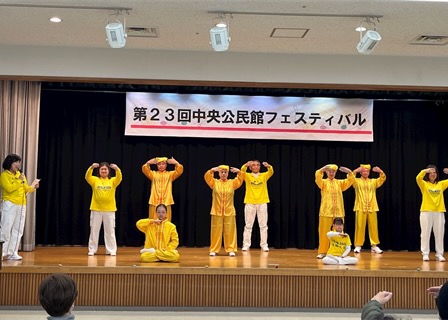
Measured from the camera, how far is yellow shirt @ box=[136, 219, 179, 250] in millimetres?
6773

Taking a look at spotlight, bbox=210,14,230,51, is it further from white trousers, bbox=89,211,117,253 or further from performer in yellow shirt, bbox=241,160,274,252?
white trousers, bbox=89,211,117,253

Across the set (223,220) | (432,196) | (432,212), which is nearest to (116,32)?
(223,220)

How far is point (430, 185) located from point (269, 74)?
9.30 ft

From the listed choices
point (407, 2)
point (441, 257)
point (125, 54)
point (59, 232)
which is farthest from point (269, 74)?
point (59, 232)

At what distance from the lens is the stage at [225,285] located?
5840 millimetres

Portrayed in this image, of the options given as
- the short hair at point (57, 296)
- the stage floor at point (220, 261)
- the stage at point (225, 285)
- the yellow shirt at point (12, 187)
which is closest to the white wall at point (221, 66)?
the yellow shirt at point (12, 187)

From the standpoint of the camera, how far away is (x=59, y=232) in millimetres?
9312

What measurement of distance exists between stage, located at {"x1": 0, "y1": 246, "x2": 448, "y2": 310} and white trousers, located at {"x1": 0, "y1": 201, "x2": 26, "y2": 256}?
82 centimetres

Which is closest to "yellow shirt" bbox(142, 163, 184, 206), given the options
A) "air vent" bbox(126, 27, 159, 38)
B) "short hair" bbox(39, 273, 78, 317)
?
"air vent" bbox(126, 27, 159, 38)

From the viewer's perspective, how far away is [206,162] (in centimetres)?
964

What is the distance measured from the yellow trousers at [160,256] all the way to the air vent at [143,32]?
9.08ft

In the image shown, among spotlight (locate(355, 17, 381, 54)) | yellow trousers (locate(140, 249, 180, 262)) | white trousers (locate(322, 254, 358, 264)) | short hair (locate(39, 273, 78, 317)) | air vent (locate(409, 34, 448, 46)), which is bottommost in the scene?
white trousers (locate(322, 254, 358, 264))

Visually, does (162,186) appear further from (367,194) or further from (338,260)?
(367,194)

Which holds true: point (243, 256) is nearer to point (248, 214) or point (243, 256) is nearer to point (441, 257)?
point (248, 214)
